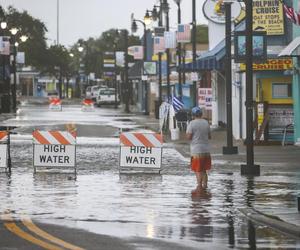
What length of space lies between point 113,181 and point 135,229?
7410 millimetres

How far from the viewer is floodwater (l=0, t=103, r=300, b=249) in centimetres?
1248

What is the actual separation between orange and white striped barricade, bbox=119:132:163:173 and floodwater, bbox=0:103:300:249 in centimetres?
48

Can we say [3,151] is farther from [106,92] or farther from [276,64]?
[106,92]

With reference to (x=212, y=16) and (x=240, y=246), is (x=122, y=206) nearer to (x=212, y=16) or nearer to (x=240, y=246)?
(x=240, y=246)

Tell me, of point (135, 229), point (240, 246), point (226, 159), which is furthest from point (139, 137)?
point (240, 246)

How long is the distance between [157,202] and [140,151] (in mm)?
6301

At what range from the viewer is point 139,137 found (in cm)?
2234

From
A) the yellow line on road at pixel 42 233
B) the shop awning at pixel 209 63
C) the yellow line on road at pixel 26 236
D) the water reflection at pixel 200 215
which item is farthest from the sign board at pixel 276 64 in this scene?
the yellow line on road at pixel 26 236

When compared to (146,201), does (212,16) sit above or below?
above

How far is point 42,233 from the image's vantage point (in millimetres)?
12391

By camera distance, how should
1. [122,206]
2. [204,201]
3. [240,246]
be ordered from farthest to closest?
[204,201] < [122,206] < [240,246]

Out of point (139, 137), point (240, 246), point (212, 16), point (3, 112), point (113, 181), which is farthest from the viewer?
point (3, 112)

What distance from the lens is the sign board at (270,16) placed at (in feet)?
107

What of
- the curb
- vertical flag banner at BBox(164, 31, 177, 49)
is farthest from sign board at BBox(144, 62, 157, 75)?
the curb
